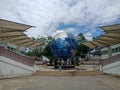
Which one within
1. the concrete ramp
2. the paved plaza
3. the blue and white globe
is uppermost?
the blue and white globe

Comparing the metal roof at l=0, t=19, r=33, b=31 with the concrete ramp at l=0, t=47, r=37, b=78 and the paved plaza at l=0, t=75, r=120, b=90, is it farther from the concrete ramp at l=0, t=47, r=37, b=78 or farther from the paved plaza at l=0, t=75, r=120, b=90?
the paved plaza at l=0, t=75, r=120, b=90

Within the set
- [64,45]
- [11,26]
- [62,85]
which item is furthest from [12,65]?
[64,45]

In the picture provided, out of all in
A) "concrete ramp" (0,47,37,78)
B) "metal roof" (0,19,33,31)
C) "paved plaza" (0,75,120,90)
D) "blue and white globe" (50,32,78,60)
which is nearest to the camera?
"paved plaza" (0,75,120,90)

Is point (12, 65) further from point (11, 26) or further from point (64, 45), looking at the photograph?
point (64, 45)

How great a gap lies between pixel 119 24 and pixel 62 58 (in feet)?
39.8

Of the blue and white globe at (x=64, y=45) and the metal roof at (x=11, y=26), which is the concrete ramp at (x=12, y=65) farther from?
the blue and white globe at (x=64, y=45)

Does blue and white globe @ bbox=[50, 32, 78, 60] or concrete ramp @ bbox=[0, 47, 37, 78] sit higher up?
blue and white globe @ bbox=[50, 32, 78, 60]

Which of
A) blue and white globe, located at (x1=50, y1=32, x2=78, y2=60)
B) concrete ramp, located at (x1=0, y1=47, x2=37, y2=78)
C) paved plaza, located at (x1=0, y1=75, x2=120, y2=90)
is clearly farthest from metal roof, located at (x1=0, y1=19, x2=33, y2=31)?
blue and white globe, located at (x1=50, y1=32, x2=78, y2=60)

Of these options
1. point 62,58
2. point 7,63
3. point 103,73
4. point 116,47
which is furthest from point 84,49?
point 7,63

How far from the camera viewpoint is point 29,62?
26.1 metres

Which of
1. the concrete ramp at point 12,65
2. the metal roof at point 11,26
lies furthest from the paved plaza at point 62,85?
the metal roof at point 11,26

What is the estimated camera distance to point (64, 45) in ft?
104

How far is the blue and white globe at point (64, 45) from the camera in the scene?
104ft

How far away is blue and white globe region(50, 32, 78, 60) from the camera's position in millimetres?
31641
